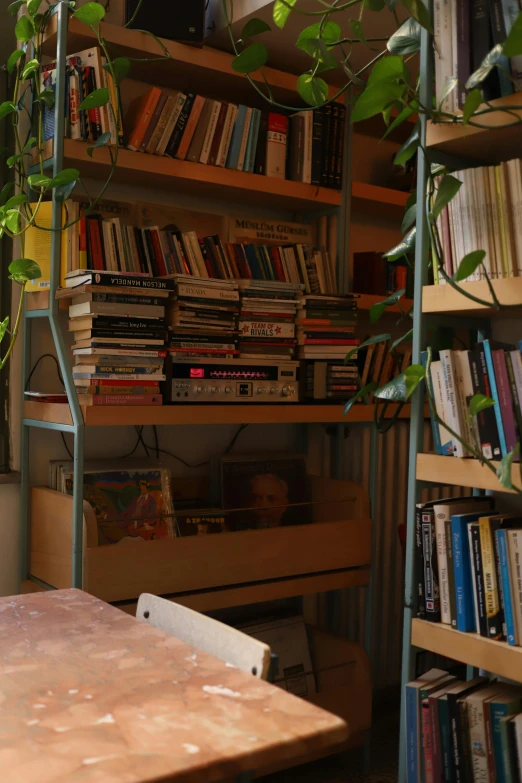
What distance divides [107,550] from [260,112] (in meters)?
1.44

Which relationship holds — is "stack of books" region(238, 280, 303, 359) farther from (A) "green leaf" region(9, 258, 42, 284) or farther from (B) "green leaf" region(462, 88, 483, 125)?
(B) "green leaf" region(462, 88, 483, 125)

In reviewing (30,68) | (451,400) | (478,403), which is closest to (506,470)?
(478,403)

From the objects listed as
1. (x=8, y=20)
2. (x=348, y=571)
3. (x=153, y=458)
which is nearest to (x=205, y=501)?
(x=153, y=458)

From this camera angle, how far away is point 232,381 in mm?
2443

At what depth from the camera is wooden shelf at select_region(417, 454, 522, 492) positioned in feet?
5.02

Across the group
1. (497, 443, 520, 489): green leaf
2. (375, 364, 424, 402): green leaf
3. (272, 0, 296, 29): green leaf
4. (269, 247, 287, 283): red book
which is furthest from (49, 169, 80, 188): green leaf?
(497, 443, 520, 489): green leaf

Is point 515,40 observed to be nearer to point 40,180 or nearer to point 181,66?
point 40,180

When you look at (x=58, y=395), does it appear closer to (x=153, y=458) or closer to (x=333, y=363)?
(x=153, y=458)

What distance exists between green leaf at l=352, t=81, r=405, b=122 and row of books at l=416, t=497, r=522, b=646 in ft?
2.56

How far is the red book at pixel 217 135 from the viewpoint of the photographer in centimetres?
252

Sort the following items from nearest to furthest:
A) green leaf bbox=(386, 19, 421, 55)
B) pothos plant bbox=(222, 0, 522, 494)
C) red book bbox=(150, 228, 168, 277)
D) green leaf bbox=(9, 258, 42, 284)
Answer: pothos plant bbox=(222, 0, 522, 494) < green leaf bbox=(386, 19, 421, 55) < green leaf bbox=(9, 258, 42, 284) < red book bbox=(150, 228, 168, 277)

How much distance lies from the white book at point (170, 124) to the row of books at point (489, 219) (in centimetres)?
106

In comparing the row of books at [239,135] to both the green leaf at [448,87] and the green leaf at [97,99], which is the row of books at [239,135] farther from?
the green leaf at [448,87]

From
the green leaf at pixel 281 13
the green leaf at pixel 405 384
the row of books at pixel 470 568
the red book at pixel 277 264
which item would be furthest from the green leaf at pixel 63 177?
the row of books at pixel 470 568
